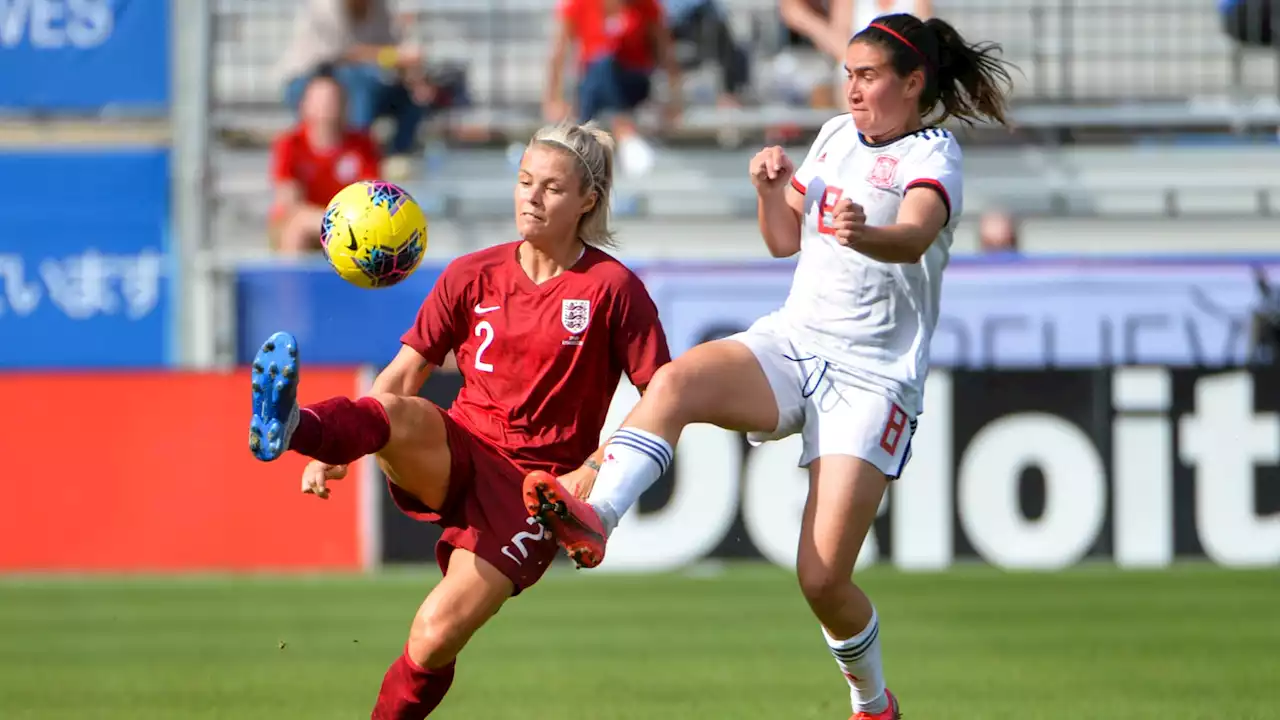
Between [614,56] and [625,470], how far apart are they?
30.2 ft

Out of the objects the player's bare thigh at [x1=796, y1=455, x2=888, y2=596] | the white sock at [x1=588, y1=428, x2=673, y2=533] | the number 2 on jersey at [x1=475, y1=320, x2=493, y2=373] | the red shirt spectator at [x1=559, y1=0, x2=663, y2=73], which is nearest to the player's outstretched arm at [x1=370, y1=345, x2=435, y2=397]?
the number 2 on jersey at [x1=475, y1=320, x2=493, y2=373]

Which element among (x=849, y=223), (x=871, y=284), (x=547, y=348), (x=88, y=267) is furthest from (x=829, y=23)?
(x=849, y=223)

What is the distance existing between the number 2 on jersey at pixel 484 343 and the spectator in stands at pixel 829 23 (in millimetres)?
6552

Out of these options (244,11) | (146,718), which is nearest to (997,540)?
(146,718)

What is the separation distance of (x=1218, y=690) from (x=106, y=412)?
7.96 m

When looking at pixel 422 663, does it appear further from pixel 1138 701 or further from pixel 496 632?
pixel 496 632

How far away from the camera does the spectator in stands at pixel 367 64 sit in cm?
1421

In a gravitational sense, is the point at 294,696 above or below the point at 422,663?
below

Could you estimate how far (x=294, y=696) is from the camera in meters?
7.55

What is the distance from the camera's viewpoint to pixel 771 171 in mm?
5895

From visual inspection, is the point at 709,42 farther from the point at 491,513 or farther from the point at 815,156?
the point at 491,513

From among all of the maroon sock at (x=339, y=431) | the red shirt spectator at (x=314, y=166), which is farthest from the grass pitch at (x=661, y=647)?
the red shirt spectator at (x=314, y=166)

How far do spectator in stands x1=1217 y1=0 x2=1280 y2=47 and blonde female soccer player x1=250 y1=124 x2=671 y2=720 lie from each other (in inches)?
406

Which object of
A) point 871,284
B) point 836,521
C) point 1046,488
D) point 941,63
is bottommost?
point 1046,488
